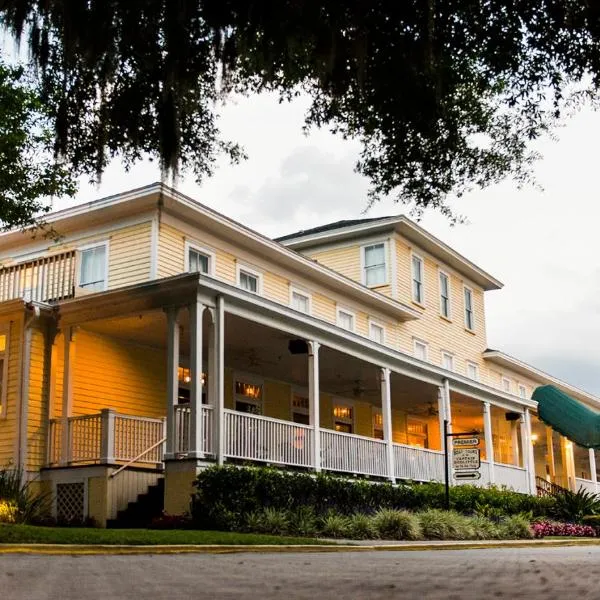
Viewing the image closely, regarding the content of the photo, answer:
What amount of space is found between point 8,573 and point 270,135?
4.35m

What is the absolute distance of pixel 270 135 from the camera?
7.74 meters

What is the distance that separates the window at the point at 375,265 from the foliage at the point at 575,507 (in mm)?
8922

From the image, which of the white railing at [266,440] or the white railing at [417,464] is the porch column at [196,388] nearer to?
the white railing at [266,440]

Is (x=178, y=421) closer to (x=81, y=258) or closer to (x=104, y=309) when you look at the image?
(x=104, y=309)

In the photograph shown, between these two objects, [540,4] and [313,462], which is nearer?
[540,4]

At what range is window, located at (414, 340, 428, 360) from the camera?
3098cm

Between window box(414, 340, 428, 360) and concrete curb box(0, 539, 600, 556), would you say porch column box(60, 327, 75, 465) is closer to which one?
concrete curb box(0, 539, 600, 556)

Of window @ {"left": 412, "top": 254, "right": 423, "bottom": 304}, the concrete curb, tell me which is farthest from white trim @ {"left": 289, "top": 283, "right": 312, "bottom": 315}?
the concrete curb

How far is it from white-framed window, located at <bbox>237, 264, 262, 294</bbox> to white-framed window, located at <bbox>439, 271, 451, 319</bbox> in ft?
34.9

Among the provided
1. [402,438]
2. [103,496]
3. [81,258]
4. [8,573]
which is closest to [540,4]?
[8,573]

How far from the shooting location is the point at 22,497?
1630 centimetres

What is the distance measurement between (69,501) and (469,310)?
21184 mm

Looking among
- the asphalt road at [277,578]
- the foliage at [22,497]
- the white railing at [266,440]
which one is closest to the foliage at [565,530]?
the white railing at [266,440]

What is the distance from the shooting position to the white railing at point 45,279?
1916 cm
